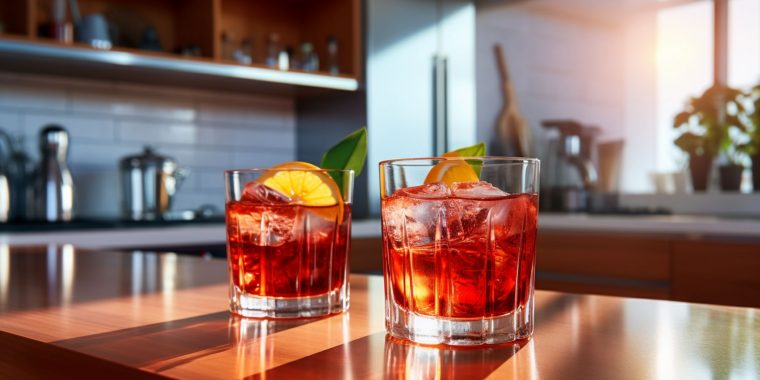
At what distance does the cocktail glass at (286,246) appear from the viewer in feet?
1.88

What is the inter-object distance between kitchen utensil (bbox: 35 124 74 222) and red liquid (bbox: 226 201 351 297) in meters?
2.04

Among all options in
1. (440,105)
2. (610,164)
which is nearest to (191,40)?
(440,105)

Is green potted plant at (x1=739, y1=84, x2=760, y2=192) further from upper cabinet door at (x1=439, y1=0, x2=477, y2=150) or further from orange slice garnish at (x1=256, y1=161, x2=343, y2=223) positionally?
orange slice garnish at (x1=256, y1=161, x2=343, y2=223)

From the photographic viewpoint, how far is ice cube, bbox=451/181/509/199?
0.46 metres

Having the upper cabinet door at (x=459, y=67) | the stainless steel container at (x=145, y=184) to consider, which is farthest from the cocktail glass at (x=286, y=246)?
the upper cabinet door at (x=459, y=67)

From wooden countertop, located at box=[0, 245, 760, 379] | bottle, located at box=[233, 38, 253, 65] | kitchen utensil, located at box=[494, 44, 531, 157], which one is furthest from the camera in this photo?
kitchen utensil, located at box=[494, 44, 531, 157]

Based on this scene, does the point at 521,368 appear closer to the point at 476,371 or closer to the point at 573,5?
the point at 476,371

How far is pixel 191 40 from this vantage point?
2.88 m

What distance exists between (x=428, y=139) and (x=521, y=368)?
9.41ft

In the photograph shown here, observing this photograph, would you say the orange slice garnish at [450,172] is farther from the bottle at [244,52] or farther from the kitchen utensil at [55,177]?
the bottle at [244,52]

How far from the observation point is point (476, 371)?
14.8 inches

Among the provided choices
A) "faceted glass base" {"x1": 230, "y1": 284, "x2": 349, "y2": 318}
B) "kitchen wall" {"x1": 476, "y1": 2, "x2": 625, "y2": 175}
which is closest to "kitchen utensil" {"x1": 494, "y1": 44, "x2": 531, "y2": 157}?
"kitchen wall" {"x1": 476, "y1": 2, "x2": 625, "y2": 175}

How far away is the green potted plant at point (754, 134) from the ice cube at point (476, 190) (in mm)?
2535

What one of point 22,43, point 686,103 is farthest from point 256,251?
point 686,103
